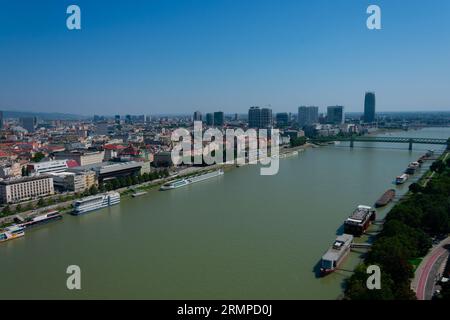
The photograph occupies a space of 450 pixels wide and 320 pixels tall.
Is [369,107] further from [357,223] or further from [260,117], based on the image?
[357,223]

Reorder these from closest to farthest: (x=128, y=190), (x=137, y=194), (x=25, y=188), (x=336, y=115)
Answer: (x=25, y=188) < (x=137, y=194) < (x=128, y=190) < (x=336, y=115)

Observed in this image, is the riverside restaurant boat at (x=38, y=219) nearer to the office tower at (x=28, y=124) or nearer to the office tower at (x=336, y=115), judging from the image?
the office tower at (x=28, y=124)

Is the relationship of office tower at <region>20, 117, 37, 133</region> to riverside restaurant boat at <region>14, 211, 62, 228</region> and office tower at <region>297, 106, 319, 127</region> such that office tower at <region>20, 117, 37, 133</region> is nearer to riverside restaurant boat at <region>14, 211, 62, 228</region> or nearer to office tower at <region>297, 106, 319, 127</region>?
office tower at <region>297, 106, 319, 127</region>

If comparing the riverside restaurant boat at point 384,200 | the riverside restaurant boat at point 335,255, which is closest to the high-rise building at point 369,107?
the riverside restaurant boat at point 384,200

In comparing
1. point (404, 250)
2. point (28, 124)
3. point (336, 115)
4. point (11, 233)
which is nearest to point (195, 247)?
point (404, 250)

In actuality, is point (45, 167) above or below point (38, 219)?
above
